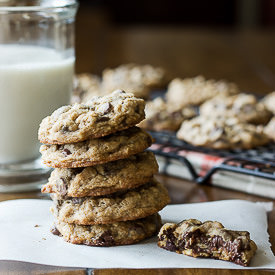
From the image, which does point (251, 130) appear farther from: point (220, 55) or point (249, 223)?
point (220, 55)

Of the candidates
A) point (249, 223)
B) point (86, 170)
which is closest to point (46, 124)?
point (86, 170)

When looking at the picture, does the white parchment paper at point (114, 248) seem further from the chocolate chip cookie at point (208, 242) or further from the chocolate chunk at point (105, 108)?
the chocolate chunk at point (105, 108)

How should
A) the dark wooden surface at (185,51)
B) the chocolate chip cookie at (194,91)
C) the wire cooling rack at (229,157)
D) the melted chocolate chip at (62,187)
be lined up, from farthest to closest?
the dark wooden surface at (185,51), the chocolate chip cookie at (194,91), the wire cooling rack at (229,157), the melted chocolate chip at (62,187)

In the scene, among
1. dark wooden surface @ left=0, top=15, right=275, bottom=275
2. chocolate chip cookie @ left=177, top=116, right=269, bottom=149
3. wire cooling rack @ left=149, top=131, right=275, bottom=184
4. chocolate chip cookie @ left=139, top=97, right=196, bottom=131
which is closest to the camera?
wire cooling rack @ left=149, top=131, right=275, bottom=184

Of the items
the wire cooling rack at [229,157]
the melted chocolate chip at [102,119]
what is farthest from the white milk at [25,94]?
the melted chocolate chip at [102,119]

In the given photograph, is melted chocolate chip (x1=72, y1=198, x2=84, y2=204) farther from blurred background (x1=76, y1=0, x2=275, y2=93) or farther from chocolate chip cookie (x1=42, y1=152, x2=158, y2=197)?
blurred background (x1=76, y1=0, x2=275, y2=93)

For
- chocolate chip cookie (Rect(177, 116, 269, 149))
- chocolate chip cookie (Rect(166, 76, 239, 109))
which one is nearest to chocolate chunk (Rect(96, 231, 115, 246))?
chocolate chip cookie (Rect(177, 116, 269, 149))
